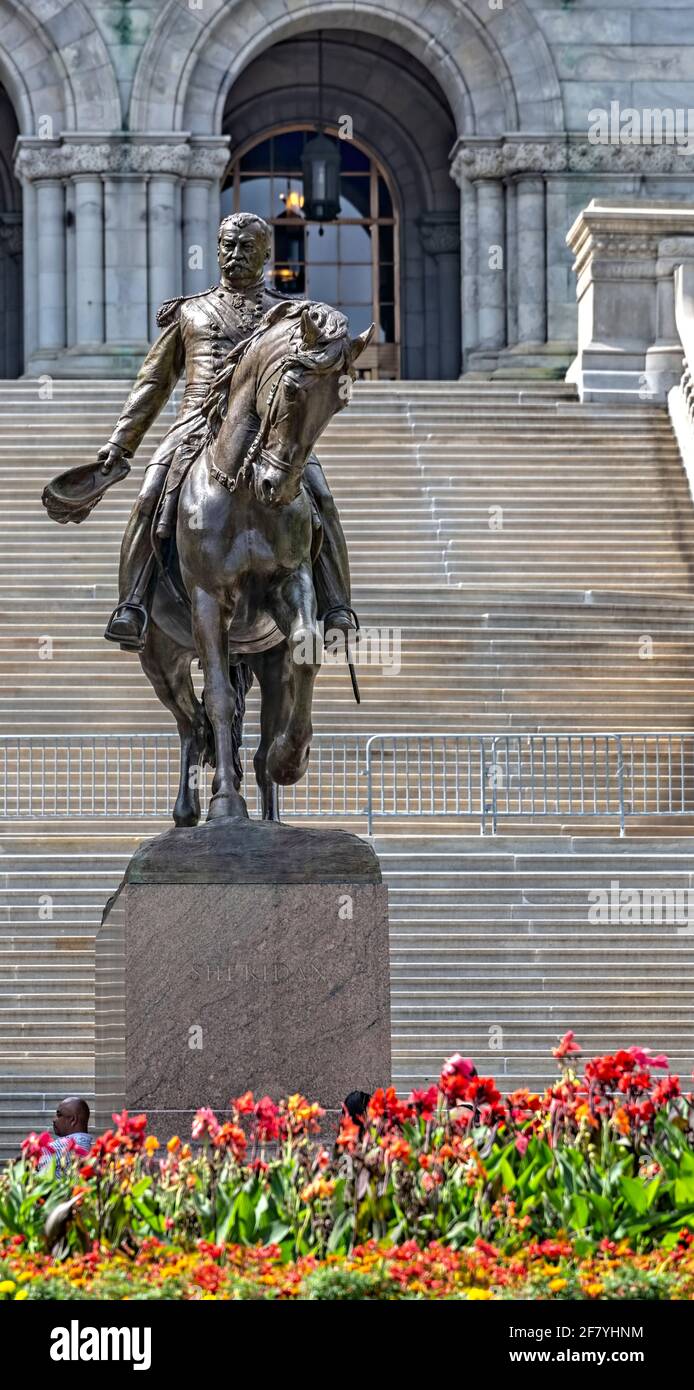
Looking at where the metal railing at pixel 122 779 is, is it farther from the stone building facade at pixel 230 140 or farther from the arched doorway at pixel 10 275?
the arched doorway at pixel 10 275

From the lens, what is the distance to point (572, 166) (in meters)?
34.9

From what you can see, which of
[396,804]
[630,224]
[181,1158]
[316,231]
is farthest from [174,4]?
[181,1158]

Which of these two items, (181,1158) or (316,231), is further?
(316,231)

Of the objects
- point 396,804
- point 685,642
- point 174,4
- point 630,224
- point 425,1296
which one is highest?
point 174,4

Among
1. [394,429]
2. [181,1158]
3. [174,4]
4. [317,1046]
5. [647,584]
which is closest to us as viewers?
[181,1158]

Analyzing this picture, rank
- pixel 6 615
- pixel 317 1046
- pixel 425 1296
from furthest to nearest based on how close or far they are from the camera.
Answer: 1. pixel 6 615
2. pixel 317 1046
3. pixel 425 1296

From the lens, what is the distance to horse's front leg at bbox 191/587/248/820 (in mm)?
12969

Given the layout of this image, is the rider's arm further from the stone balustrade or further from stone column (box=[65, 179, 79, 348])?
stone column (box=[65, 179, 79, 348])

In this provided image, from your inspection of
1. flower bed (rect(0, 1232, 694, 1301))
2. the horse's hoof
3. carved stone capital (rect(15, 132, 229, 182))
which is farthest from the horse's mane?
carved stone capital (rect(15, 132, 229, 182))

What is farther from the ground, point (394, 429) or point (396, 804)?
point (394, 429)

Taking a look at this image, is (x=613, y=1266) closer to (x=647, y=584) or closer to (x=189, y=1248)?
(x=189, y=1248)

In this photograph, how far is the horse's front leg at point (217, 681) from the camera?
13.0 meters

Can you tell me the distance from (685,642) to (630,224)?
7.57m

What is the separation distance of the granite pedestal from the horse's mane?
1895mm
